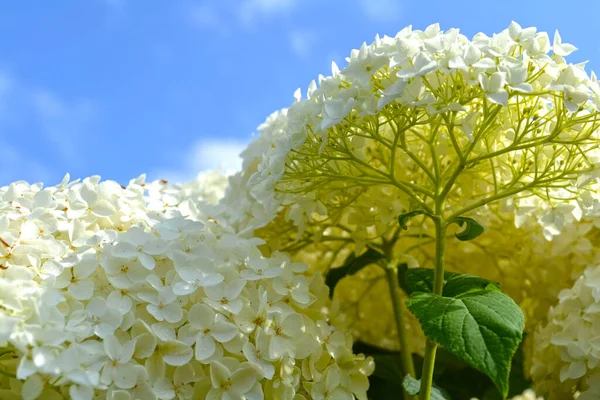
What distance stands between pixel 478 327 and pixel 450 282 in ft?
0.55

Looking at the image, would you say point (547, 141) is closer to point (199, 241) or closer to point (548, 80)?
point (548, 80)

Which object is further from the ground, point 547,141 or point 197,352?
point 547,141

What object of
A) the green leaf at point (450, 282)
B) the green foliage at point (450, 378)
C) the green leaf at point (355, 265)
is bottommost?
the green foliage at point (450, 378)

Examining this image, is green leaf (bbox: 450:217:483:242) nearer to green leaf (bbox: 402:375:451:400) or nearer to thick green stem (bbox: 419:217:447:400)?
thick green stem (bbox: 419:217:447:400)

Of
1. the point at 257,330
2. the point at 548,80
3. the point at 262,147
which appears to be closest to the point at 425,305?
the point at 257,330

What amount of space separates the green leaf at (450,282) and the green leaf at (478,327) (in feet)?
0.14

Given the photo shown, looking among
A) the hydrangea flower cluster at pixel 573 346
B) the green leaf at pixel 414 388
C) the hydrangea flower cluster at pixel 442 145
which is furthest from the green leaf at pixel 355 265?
the hydrangea flower cluster at pixel 573 346

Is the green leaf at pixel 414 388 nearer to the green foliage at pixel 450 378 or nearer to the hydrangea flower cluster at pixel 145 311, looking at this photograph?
the hydrangea flower cluster at pixel 145 311

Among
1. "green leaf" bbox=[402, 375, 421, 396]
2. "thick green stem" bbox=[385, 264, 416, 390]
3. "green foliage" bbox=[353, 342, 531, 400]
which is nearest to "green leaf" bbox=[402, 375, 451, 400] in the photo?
"green leaf" bbox=[402, 375, 421, 396]

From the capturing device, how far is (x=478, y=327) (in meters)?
0.77

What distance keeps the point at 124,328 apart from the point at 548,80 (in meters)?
0.61

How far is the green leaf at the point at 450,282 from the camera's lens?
0.90 m

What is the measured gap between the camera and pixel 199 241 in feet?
3.36

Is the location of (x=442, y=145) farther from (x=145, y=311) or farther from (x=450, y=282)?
(x=145, y=311)
